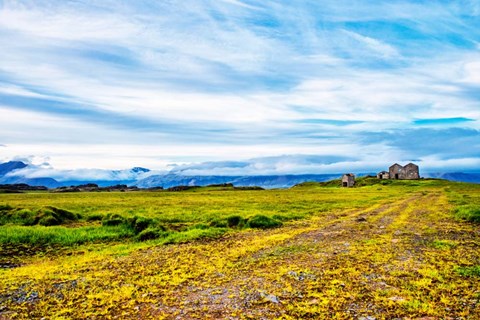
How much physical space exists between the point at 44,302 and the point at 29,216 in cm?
2267

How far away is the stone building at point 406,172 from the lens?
153250mm

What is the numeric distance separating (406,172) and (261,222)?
147 m

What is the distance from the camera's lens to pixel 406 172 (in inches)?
6073

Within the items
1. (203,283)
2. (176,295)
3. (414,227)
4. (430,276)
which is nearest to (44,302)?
(176,295)

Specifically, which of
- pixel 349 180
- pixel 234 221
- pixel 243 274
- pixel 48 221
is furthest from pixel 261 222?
pixel 349 180

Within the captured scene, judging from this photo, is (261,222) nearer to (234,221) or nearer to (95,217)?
(234,221)

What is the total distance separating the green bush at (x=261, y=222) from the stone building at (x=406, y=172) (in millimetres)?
144798

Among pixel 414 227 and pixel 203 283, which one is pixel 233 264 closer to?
pixel 203 283

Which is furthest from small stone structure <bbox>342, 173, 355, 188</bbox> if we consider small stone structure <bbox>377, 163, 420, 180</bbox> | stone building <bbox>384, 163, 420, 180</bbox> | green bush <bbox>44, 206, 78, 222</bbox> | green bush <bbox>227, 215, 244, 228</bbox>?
green bush <bbox>44, 206, 78, 222</bbox>

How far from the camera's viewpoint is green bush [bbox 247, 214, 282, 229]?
25.1 m

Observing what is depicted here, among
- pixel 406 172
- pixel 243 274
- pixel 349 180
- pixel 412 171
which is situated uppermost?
pixel 412 171

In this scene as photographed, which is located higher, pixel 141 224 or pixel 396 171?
pixel 396 171

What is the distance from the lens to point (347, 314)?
862 cm

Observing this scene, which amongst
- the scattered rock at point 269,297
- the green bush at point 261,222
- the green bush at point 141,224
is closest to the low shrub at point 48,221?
the green bush at point 141,224
